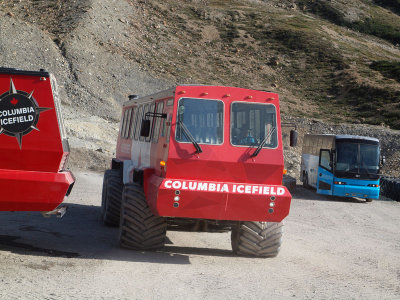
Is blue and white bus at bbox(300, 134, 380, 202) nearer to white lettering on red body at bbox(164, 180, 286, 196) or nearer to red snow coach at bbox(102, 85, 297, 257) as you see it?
red snow coach at bbox(102, 85, 297, 257)

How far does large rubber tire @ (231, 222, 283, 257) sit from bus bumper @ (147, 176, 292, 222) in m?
0.48

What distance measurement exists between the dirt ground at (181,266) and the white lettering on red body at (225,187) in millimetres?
1271

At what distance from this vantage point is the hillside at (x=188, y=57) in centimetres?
5466

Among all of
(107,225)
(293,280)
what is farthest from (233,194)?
(107,225)

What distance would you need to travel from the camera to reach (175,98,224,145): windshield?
37.8ft

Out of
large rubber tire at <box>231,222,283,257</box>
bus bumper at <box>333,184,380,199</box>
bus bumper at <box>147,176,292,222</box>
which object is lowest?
bus bumper at <box>333,184,380,199</box>

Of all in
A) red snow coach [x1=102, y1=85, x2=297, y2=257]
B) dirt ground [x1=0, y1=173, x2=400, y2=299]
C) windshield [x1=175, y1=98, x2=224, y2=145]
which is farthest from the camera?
windshield [x1=175, y1=98, x2=224, y2=145]

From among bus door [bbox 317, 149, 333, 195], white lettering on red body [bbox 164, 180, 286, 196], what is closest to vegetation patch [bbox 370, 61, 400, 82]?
bus door [bbox 317, 149, 333, 195]

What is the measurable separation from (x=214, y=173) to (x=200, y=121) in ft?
3.12

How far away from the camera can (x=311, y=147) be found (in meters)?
35.3

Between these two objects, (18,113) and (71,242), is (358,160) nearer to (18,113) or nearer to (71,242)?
(71,242)

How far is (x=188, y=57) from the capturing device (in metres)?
74.7

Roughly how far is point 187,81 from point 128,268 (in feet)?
186

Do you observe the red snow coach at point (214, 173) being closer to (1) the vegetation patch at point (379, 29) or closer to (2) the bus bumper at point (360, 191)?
(2) the bus bumper at point (360, 191)
